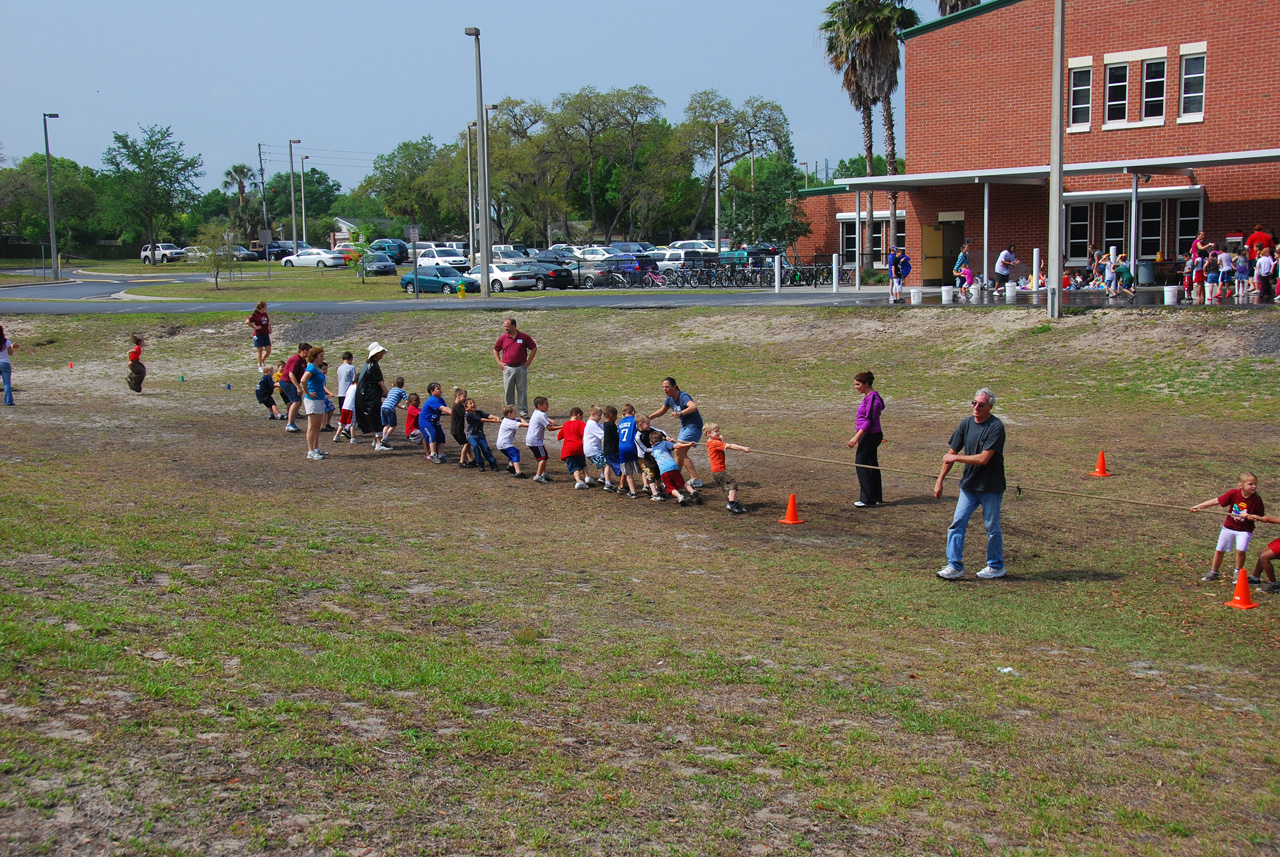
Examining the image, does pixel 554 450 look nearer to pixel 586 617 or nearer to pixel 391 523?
pixel 391 523

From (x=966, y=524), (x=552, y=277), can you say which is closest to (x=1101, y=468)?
(x=966, y=524)

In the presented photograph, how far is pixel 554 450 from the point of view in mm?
17484

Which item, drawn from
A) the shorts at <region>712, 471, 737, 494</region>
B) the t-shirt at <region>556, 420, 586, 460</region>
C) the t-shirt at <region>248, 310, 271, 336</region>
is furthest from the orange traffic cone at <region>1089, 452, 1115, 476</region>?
the t-shirt at <region>248, 310, 271, 336</region>

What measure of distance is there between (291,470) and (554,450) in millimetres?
4348

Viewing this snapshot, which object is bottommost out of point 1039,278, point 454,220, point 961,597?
point 961,597

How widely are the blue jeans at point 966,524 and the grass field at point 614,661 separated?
0.98 ft

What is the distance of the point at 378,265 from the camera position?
6025 cm

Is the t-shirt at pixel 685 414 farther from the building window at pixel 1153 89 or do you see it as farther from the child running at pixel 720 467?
the building window at pixel 1153 89

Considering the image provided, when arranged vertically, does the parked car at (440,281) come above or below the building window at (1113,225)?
below

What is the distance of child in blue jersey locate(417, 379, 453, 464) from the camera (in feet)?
51.5

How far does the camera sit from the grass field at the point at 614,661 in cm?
518

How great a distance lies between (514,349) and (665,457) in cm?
610

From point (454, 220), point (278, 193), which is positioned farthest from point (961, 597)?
point (278, 193)

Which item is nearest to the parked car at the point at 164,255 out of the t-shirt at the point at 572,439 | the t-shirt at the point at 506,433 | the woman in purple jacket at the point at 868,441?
the t-shirt at the point at 506,433
